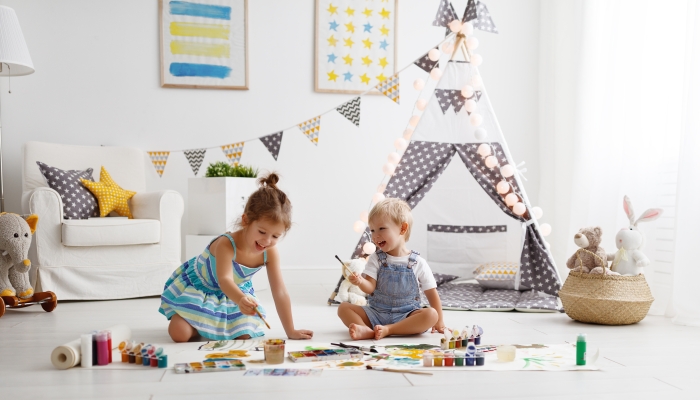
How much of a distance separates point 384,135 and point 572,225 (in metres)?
1.40

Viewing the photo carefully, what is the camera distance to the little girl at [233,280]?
7.29 feet

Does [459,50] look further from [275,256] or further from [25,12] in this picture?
[25,12]

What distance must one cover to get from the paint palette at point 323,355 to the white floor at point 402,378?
0.14 metres

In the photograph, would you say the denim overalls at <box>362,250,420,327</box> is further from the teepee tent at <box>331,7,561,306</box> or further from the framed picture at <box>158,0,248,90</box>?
the framed picture at <box>158,0,248,90</box>

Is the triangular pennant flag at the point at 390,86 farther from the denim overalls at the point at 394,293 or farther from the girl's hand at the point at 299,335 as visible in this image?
the girl's hand at the point at 299,335

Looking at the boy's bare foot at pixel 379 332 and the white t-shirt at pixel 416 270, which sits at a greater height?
the white t-shirt at pixel 416 270

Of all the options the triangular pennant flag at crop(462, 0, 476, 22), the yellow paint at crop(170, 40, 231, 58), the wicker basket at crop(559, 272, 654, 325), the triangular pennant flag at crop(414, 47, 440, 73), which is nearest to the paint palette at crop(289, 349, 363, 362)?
the wicker basket at crop(559, 272, 654, 325)

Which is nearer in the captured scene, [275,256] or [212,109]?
[275,256]

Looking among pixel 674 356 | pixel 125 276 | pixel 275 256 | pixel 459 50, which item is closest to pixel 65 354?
pixel 275 256

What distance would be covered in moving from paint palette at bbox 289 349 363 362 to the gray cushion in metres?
2.06

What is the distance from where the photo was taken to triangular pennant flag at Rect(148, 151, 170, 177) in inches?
163

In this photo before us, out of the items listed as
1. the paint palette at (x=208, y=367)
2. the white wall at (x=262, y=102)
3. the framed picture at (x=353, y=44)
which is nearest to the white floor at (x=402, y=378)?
the paint palette at (x=208, y=367)

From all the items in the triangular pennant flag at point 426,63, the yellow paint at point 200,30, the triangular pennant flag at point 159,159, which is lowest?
the triangular pennant flag at point 159,159

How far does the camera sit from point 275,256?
7.90 ft
